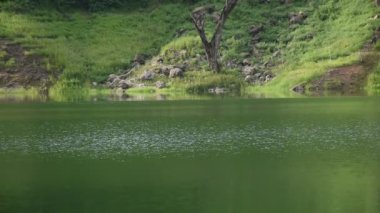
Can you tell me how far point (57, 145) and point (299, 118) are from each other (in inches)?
832

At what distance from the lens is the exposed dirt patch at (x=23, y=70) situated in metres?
99.1

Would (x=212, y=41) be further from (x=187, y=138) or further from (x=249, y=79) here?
(x=187, y=138)

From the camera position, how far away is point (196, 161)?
34594 millimetres

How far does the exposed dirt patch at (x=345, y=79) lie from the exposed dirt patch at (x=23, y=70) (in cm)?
3855

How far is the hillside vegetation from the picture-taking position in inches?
3669

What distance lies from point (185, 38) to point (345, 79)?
98.6 feet

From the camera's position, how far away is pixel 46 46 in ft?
346

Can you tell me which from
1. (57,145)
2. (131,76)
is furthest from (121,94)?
(57,145)

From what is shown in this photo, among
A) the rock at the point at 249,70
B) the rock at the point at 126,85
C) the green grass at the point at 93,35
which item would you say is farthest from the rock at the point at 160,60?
the rock at the point at 249,70

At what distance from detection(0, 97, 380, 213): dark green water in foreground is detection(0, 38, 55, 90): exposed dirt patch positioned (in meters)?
36.9

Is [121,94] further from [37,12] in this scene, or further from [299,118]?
[299,118]

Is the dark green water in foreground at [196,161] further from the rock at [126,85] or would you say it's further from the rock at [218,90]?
the rock at [126,85]

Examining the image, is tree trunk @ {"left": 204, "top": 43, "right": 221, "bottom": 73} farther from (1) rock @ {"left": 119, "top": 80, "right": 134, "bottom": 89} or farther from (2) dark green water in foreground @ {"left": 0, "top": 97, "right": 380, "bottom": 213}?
(2) dark green water in foreground @ {"left": 0, "top": 97, "right": 380, "bottom": 213}

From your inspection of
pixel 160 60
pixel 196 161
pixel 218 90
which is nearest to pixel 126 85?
pixel 160 60
